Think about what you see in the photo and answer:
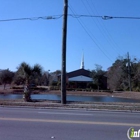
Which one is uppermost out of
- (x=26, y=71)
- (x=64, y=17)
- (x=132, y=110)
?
(x=64, y=17)

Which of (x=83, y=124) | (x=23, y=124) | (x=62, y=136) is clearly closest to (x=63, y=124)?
(x=83, y=124)

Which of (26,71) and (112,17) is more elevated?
(112,17)

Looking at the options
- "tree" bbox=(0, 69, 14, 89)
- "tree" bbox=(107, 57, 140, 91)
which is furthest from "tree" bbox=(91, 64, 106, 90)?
"tree" bbox=(0, 69, 14, 89)

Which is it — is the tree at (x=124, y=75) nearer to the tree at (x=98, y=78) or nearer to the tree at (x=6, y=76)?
the tree at (x=98, y=78)

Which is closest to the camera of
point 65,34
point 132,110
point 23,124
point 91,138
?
point 91,138

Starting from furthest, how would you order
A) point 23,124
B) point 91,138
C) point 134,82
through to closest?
point 134,82 < point 23,124 < point 91,138

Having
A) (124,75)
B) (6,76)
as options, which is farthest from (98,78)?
(6,76)

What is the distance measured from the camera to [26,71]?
25922 millimetres

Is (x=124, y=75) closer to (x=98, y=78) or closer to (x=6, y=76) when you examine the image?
(x=98, y=78)

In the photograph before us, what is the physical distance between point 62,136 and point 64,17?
46.2ft

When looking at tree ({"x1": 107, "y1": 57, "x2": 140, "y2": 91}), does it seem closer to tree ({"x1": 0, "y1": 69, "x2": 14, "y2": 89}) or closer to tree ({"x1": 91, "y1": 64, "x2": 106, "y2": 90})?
tree ({"x1": 91, "y1": 64, "x2": 106, "y2": 90})

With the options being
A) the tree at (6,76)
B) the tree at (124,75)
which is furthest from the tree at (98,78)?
the tree at (6,76)

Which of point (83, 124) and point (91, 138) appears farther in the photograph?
point (83, 124)

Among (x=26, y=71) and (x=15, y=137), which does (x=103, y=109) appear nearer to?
(x=15, y=137)
